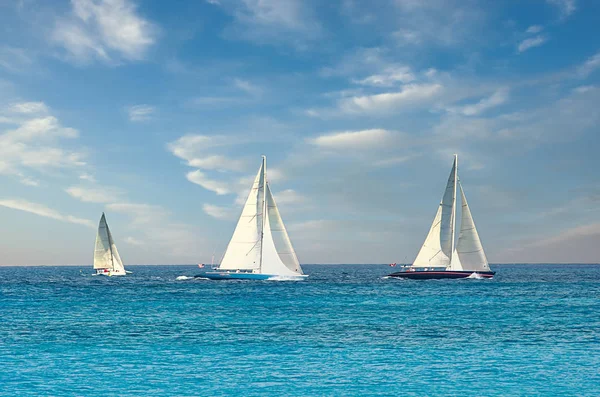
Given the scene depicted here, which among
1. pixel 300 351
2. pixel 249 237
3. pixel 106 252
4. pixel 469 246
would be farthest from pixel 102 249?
pixel 300 351

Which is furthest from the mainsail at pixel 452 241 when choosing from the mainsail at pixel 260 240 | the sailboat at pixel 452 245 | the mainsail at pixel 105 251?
the mainsail at pixel 105 251

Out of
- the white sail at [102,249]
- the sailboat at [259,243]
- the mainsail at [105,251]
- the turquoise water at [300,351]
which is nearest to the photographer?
the turquoise water at [300,351]

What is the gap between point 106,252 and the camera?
13650 cm

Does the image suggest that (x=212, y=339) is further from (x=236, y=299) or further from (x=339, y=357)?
(x=236, y=299)

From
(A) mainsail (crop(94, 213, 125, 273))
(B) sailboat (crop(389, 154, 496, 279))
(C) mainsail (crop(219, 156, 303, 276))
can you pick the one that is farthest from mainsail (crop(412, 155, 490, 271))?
(A) mainsail (crop(94, 213, 125, 273))

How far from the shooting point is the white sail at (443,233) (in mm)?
101375

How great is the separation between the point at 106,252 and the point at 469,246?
261ft

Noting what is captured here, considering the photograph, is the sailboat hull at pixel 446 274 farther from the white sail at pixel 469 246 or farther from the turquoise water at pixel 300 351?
the turquoise water at pixel 300 351

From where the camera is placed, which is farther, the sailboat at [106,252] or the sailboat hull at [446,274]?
the sailboat at [106,252]

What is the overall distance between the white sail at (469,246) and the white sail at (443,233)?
66.3 inches

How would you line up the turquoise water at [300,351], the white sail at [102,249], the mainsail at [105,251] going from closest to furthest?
the turquoise water at [300,351], the white sail at [102,249], the mainsail at [105,251]

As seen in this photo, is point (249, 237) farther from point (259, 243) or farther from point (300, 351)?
point (300, 351)

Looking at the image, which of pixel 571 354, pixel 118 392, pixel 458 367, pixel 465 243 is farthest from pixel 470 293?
pixel 118 392

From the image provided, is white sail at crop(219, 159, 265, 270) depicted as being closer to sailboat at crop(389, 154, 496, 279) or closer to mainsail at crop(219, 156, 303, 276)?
mainsail at crop(219, 156, 303, 276)
